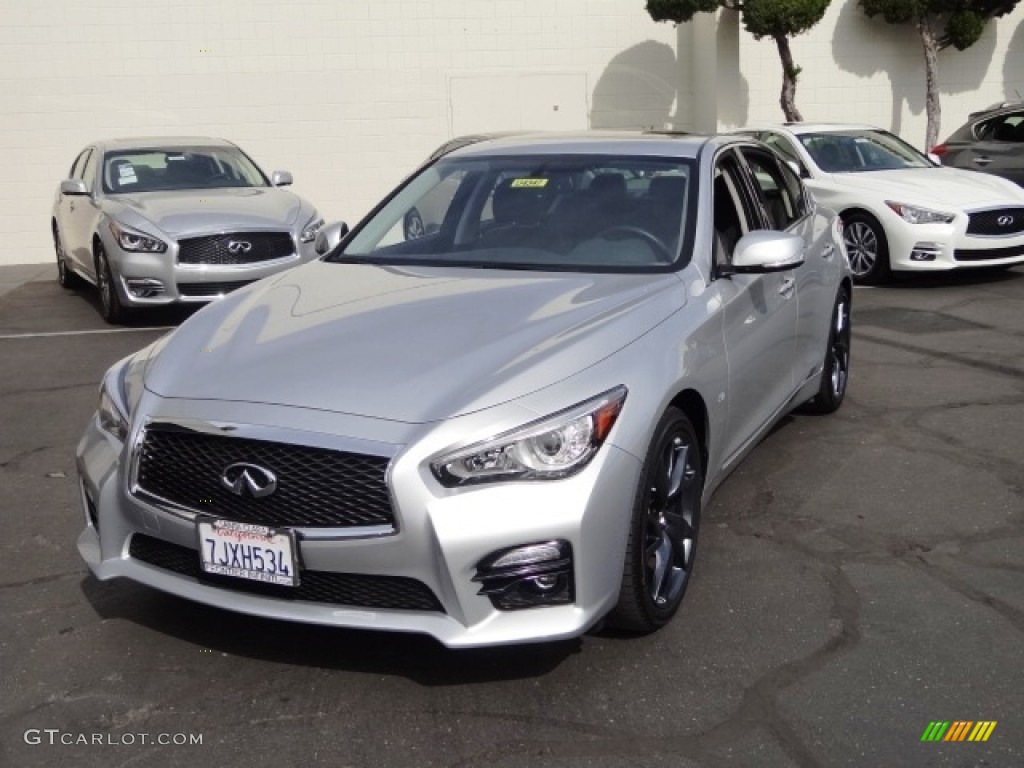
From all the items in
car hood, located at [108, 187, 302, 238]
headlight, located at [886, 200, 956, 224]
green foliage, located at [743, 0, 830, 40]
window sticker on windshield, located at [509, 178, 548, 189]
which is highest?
green foliage, located at [743, 0, 830, 40]

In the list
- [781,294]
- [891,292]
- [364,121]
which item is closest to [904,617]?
[781,294]

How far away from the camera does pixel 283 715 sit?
3.49 m

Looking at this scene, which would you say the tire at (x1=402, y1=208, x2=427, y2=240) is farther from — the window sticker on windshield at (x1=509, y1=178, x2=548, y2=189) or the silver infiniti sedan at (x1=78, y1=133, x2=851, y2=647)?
the window sticker on windshield at (x1=509, y1=178, x2=548, y2=189)

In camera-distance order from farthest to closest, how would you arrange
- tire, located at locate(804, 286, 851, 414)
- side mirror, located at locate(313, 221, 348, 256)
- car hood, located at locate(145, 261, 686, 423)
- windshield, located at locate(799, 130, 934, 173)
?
windshield, located at locate(799, 130, 934, 173)
tire, located at locate(804, 286, 851, 414)
side mirror, located at locate(313, 221, 348, 256)
car hood, located at locate(145, 261, 686, 423)

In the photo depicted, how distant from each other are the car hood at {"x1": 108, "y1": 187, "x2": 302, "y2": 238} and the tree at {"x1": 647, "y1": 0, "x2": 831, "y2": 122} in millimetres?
7442

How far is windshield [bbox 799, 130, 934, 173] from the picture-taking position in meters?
11.7

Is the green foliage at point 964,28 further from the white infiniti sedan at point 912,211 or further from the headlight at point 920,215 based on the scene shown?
the headlight at point 920,215

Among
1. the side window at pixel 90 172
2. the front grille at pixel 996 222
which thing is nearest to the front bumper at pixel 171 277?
the side window at pixel 90 172

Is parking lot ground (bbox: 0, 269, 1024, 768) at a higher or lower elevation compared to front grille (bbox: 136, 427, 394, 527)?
lower

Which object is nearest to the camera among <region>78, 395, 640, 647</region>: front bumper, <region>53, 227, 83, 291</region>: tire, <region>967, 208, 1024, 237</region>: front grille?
<region>78, 395, 640, 647</region>: front bumper

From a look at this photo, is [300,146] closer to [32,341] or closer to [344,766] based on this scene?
[32,341]

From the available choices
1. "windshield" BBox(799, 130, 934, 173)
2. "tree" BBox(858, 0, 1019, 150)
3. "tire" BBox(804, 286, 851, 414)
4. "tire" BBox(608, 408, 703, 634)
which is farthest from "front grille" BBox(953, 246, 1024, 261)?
"tire" BBox(608, 408, 703, 634)

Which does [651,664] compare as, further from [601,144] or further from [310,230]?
Answer: [310,230]

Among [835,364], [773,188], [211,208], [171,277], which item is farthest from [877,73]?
[773,188]
